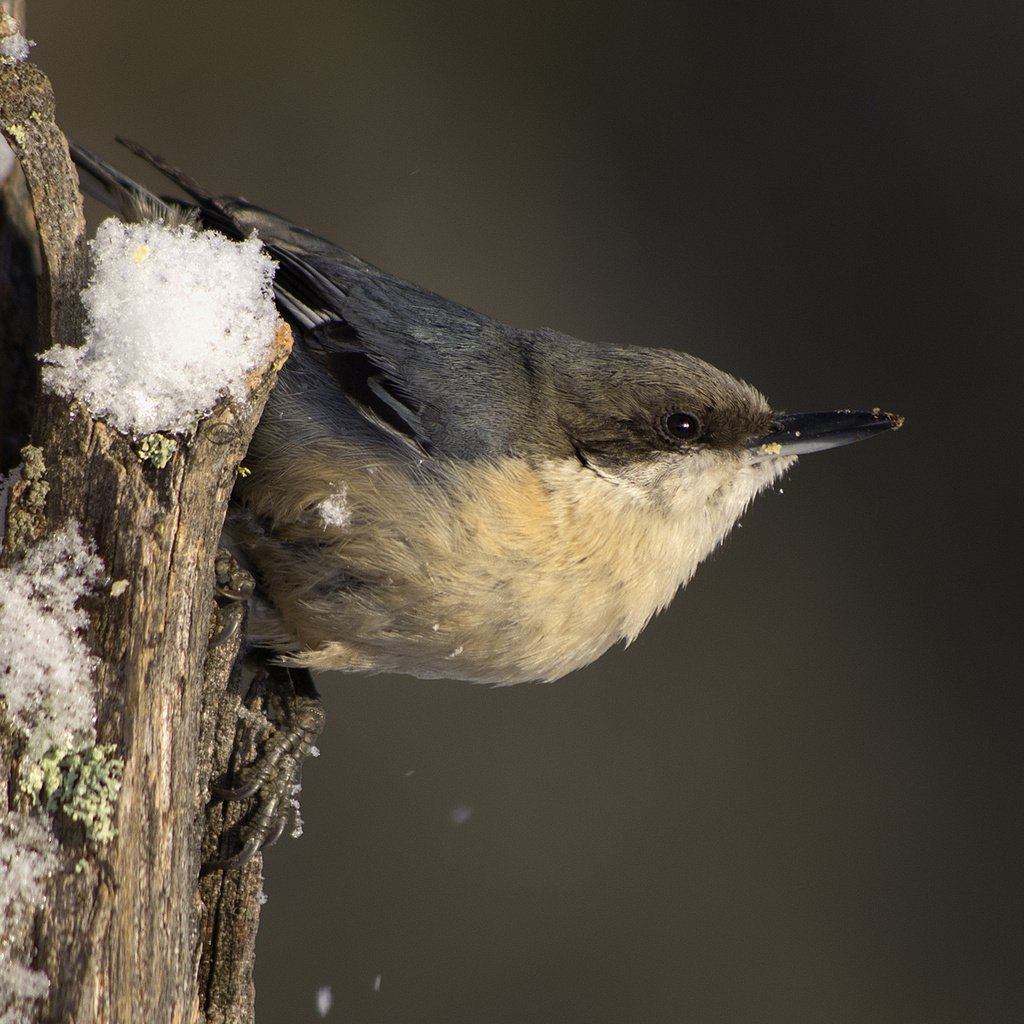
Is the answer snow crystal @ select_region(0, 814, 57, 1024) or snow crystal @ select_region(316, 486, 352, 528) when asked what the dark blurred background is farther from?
snow crystal @ select_region(0, 814, 57, 1024)

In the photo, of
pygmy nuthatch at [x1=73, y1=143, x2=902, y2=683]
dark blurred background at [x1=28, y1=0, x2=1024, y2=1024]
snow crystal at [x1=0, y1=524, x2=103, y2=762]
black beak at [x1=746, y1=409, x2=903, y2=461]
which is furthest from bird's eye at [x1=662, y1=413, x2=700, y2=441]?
dark blurred background at [x1=28, y1=0, x2=1024, y2=1024]

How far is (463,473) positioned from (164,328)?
0.51 metres

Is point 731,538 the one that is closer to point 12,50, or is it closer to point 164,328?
point 164,328

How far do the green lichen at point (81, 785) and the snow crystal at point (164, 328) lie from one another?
37 cm

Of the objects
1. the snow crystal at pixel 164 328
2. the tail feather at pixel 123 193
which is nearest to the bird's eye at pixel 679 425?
the snow crystal at pixel 164 328

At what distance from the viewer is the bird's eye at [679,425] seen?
1941 mm

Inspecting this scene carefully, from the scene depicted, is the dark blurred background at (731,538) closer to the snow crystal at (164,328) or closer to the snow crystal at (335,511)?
the snow crystal at (335,511)

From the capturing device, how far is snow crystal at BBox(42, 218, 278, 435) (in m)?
1.32

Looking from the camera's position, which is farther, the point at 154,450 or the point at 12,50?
the point at 12,50

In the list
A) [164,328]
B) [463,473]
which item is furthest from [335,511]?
[164,328]

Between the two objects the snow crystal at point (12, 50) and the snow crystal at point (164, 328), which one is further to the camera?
the snow crystal at point (12, 50)

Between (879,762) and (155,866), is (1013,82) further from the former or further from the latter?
(155,866)

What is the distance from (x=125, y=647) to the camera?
1254mm

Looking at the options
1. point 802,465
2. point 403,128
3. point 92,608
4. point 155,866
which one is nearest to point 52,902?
point 155,866
